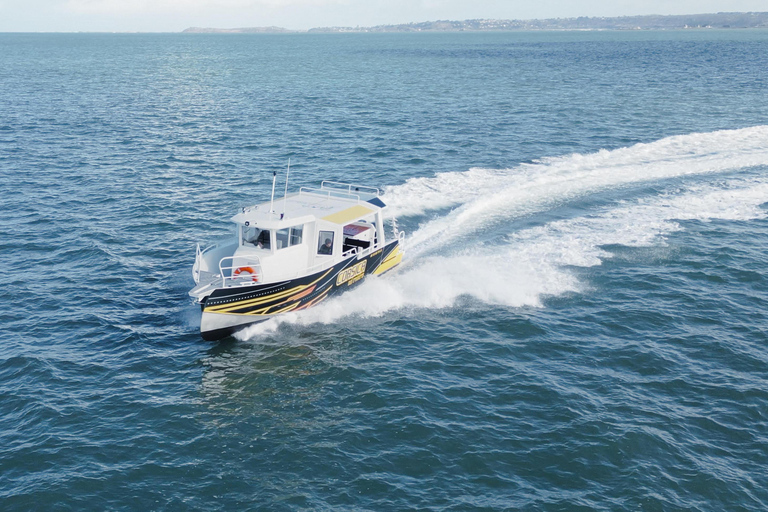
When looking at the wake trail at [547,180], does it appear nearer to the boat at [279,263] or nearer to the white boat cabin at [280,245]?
the boat at [279,263]

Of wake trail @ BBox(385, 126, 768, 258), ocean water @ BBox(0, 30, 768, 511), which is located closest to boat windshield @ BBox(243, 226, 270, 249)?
ocean water @ BBox(0, 30, 768, 511)

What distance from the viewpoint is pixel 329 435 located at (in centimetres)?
2361

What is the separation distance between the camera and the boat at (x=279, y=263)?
2889 centimetres

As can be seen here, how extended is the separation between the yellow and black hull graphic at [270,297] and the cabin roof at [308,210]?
2326 millimetres

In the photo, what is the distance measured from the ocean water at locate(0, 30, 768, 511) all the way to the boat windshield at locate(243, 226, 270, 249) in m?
3.80

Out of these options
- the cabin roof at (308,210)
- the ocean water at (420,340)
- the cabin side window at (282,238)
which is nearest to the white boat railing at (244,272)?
the cabin side window at (282,238)

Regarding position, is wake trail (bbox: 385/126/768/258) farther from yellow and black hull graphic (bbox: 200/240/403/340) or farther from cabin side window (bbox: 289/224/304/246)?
cabin side window (bbox: 289/224/304/246)

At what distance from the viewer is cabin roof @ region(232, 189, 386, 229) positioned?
100 ft

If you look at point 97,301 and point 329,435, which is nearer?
point 329,435

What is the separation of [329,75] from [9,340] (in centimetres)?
11045

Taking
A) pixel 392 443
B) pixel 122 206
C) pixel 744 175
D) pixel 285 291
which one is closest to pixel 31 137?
pixel 122 206

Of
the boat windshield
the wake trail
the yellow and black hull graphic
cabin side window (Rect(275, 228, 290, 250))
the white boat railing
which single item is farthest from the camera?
the wake trail

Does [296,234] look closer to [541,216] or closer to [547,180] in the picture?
[541,216]

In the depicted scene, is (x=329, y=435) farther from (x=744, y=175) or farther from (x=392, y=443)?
(x=744, y=175)
